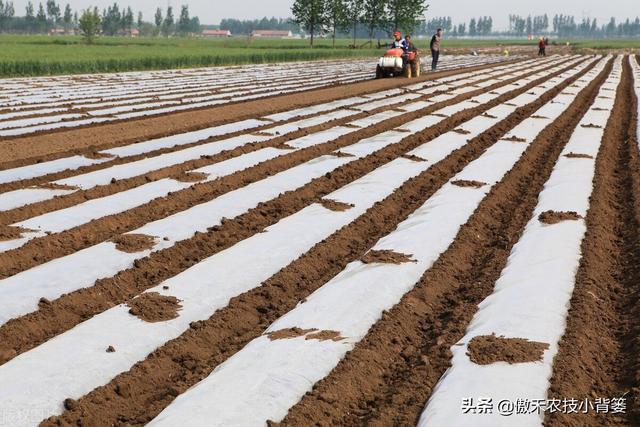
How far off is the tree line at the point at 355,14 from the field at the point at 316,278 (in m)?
55.2

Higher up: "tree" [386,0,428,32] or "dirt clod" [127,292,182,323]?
"tree" [386,0,428,32]

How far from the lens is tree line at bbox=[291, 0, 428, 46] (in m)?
63.9

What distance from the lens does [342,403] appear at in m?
3.32

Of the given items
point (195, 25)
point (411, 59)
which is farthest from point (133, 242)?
point (195, 25)

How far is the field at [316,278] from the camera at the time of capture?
3.38 m

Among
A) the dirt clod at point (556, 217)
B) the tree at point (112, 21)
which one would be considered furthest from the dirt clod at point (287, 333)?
the tree at point (112, 21)

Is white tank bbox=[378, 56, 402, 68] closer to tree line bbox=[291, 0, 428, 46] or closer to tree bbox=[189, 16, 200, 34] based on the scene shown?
tree line bbox=[291, 0, 428, 46]

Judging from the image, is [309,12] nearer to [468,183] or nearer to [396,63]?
[396,63]

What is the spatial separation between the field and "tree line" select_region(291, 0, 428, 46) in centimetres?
5518

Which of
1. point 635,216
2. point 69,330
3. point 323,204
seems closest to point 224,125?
point 323,204

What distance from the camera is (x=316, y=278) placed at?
509 centimetres

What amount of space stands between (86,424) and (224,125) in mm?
9048

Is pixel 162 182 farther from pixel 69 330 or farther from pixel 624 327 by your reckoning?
pixel 624 327

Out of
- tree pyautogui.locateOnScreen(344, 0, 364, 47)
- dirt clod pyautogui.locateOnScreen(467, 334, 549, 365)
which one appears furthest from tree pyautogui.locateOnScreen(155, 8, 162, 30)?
dirt clod pyautogui.locateOnScreen(467, 334, 549, 365)
